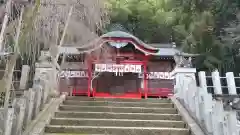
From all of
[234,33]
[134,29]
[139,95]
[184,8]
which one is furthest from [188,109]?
[134,29]

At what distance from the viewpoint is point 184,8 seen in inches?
671

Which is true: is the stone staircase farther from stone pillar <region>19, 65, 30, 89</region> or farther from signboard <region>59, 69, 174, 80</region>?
signboard <region>59, 69, 174, 80</region>

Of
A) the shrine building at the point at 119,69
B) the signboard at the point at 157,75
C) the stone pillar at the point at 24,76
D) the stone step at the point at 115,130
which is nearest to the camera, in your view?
the stone step at the point at 115,130

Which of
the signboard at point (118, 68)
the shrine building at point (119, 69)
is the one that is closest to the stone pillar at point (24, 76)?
the shrine building at point (119, 69)

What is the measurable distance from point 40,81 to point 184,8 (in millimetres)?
11983

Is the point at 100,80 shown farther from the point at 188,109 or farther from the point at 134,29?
the point at 188,109

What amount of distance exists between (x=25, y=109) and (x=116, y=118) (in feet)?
6.73

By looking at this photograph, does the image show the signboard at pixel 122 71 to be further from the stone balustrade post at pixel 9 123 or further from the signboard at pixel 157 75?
the stone balustrade post at pixel 9 123

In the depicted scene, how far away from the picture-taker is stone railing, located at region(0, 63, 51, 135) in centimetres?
423

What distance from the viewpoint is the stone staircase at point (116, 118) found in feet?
18.8

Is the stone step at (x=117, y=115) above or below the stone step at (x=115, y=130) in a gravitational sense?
above

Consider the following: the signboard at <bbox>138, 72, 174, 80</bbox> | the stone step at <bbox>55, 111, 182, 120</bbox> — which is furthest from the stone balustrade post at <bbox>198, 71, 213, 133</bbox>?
the signboard at <bbox>138, 72, 174, 80</bbox>

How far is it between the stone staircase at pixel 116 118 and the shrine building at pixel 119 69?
6298 mm

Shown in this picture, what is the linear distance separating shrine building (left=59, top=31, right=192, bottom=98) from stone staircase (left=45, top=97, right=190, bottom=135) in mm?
6298
